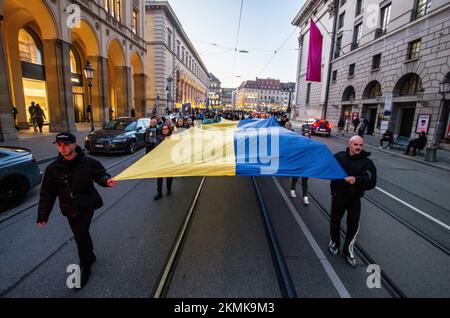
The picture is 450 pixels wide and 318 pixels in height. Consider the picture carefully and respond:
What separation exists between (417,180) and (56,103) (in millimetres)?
21171

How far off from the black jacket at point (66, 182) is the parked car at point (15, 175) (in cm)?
298

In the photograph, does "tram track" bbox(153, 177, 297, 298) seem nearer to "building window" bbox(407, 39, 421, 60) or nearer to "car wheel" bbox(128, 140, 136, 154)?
"car wheel" bbox(128, 140, 136, 154)

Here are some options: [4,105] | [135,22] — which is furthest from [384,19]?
[4,105]

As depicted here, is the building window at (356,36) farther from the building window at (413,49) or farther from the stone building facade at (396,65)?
the building window at (413,49)

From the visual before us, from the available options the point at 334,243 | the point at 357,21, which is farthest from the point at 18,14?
the point at 357,21

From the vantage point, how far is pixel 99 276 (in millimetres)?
3002

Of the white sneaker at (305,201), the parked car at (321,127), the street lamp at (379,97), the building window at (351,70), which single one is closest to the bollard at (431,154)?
the parked car at (321,127)

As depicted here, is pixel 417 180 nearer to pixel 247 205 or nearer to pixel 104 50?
pixel 247 205

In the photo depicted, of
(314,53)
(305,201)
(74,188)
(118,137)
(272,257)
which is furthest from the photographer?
(314,53)

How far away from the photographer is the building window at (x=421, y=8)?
1707cm

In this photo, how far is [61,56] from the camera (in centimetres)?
1555

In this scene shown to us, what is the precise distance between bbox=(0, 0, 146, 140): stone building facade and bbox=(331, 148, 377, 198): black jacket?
15.7m

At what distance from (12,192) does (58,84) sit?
13936 millimetres

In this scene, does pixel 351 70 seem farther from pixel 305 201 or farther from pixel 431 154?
pixel 305 201
